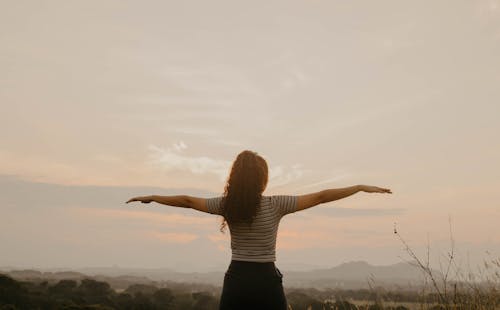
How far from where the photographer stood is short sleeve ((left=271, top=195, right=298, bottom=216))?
396 cm

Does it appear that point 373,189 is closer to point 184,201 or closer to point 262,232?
point 262,232

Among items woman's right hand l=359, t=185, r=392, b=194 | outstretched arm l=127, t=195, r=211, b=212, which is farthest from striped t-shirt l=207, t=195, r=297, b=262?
woman's right hand l=359, t=185, r=392, b=194

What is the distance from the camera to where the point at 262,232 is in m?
3.85

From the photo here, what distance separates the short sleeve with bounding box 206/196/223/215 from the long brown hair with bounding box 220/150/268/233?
0.05m

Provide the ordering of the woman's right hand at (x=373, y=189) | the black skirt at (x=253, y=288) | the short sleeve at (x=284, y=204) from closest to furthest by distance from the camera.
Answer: the black skirt at (x=253, y=288) < the short sleeve at (x=284, y=204) < the woman's right hand at (x=373, y=189)

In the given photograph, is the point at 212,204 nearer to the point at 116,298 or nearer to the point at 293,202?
the point at 293,202

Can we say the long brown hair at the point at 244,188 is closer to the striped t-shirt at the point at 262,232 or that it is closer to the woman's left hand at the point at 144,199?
the striped t-shirt at the point at 262,232

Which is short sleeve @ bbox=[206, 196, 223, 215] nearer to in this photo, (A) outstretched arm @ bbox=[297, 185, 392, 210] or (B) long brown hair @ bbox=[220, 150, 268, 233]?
(B) long brown hair @ bbox=[220, 150, 268, 233]

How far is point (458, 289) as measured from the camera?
5949mm

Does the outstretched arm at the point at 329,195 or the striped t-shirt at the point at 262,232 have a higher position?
the outstretched arm at the point at 329,195

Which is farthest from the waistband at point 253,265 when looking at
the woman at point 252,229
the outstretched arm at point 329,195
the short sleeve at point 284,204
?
the outstretched arm at point 329,195

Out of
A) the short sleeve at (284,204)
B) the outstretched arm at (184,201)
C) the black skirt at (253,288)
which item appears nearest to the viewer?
the black skirt at (253,288)

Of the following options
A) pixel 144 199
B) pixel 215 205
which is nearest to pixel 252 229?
pixel 215 205

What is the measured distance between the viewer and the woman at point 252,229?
3773mm
